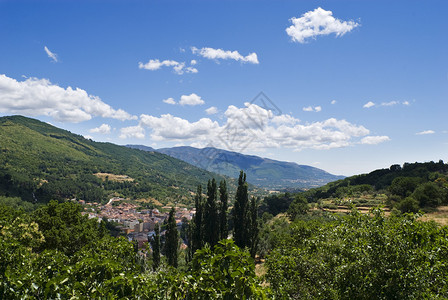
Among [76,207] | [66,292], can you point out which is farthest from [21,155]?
[66,292]

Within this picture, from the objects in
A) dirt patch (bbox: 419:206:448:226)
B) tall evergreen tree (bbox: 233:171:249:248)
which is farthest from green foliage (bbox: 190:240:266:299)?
dirt patch (bbox: 419:206:448:226)

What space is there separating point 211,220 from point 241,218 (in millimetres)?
3883

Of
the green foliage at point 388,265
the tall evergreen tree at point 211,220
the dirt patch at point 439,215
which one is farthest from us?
the dirt patch at point 439,215

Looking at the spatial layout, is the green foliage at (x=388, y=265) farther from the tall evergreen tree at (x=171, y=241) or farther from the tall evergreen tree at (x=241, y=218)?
the tall evergreen tree at (x=171, y=241)

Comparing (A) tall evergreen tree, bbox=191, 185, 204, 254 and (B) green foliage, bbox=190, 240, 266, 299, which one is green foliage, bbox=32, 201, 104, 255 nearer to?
(A) tall evergreen tree, bbox=191, 185, 204, 254

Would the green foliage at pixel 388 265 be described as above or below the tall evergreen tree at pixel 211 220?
above

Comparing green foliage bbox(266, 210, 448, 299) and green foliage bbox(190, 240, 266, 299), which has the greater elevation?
green foliage bbox(190, 240, 266, 299)

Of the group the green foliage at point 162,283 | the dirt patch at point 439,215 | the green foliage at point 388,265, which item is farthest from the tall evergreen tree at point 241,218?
the green foliage at point 162,283

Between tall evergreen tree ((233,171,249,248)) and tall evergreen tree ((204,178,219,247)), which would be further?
tall evergreen tree ((233,171,249,248))

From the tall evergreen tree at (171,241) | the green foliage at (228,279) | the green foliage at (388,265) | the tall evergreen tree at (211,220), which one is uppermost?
the green foliage at (228,279)

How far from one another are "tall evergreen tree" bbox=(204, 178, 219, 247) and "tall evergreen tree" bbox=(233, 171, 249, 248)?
2500 mm

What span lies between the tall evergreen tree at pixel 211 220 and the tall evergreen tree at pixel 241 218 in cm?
250

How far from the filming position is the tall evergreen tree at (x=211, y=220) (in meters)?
29.5

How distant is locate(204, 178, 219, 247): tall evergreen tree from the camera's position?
29.5m
